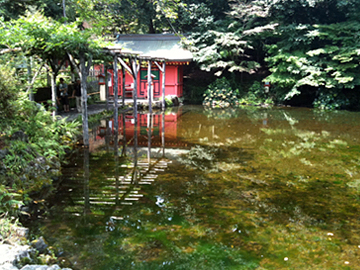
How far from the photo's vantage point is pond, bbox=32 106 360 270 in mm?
4594

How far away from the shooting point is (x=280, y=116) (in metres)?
18.6

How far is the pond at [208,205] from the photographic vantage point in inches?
181

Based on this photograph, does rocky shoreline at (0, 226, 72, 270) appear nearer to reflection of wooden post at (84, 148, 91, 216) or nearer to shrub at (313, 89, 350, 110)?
reflection of wooden post at (84, 148, 91, 216)

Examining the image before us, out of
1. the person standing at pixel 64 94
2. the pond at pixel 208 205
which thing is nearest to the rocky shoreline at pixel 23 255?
the pond at pixel 208 205

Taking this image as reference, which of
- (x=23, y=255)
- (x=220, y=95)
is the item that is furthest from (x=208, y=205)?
(x=220, y=95)

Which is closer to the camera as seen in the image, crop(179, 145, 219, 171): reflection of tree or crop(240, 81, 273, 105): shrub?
crop(179, 145, 219, 171): reflection of tree

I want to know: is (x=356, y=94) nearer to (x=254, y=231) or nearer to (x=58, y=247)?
(x=254, y=231)

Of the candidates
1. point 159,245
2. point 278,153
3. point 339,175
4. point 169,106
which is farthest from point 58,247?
point 169,106

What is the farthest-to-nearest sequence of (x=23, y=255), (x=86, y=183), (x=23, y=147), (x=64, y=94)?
(x=64, y=94) < (x=86, y=183) < (x=23, y=147) < (x=23, y=255)

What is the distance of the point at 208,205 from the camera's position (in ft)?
20.6

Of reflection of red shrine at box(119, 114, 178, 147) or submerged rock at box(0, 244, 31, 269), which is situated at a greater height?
reflection of red shrine at box(119, 114, 178, 147)

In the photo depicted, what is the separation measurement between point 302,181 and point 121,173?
449 cm

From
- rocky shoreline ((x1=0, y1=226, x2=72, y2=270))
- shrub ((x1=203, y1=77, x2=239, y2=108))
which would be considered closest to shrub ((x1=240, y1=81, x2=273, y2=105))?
shrub ((x1=203, y1=77, x2=239, y2=108))

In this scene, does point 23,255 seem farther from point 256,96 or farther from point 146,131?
point 256,96
